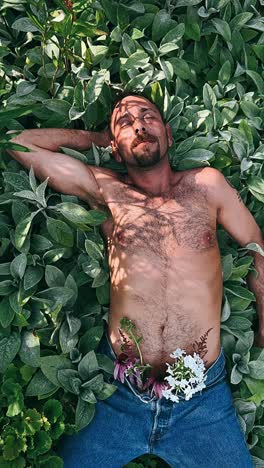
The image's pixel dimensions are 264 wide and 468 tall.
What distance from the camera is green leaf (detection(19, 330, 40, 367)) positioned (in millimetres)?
2508

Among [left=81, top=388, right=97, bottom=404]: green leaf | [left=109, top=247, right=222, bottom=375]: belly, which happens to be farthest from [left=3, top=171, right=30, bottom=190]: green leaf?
[left=81, top=388, right=97, bottom=404]: green leaf

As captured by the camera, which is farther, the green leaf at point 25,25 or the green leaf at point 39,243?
the green leaf at point 25,25

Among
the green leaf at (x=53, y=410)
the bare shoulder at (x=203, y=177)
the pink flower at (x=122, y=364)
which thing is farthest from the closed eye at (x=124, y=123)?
the green leaf at (x=53, y=410)

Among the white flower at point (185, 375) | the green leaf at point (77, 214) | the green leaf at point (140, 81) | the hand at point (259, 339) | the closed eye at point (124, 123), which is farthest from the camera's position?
the hand at point (259, 339)

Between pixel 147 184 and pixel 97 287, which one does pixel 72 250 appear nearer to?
pixel 97 287

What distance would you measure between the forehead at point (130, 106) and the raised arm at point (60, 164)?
0.18 m

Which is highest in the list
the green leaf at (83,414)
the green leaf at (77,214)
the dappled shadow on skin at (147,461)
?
the green leaf at (77,214)

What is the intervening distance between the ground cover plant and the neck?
13cm

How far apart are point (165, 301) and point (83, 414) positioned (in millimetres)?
554

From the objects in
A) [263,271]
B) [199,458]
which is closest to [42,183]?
[263,271]

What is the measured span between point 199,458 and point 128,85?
1583 mm

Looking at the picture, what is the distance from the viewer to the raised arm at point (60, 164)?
2.60m

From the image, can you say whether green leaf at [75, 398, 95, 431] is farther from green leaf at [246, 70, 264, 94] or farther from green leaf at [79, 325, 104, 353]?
green leaf at [246, 70, 264, 94]

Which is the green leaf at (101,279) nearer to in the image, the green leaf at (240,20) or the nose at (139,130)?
the nose at (139,130)
